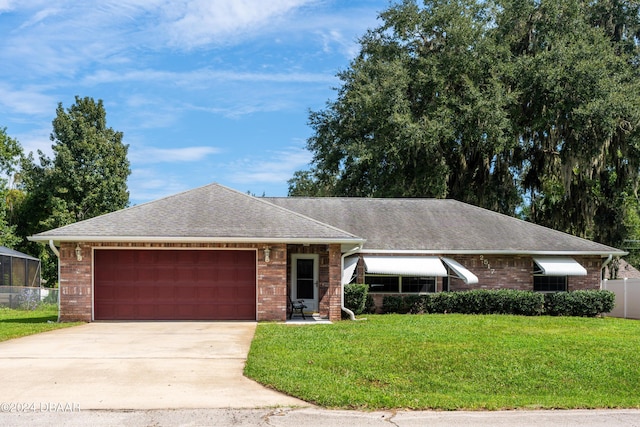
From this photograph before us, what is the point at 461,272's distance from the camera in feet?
63.0

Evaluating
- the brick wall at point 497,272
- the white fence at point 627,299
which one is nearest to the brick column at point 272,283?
the brick wall at point 497,272

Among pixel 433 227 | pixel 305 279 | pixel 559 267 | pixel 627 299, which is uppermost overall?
pixel 433 227

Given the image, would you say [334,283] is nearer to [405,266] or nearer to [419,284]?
[405,266]

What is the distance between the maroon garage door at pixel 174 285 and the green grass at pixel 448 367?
2.58m

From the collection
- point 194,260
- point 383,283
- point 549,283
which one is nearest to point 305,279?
point 383,283

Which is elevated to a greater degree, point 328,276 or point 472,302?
point 328,276

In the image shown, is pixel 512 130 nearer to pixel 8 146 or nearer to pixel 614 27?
pixel 614 27

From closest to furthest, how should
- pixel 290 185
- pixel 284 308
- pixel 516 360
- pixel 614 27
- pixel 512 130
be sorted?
pixel 516 360
pixel 284 308
pixel 512 130
pixel 614 27
pixel 290 185

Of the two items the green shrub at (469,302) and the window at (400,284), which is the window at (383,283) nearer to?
the window at (400,284)

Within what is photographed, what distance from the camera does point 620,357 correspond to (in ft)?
36.7

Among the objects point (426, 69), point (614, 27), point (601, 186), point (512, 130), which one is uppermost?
point (614, 27)

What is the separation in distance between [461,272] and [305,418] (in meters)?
12.8

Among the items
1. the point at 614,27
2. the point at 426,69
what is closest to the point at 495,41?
the point at 426,69

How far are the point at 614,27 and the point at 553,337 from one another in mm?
22912
